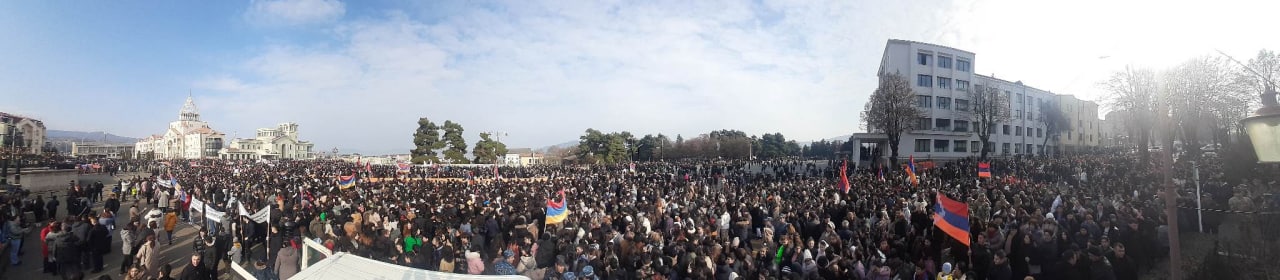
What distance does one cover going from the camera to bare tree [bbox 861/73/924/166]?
40.0 m

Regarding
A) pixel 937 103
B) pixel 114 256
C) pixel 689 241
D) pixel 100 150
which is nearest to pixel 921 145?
pixel 937 103

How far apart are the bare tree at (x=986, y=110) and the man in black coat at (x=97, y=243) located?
46823 millimetres

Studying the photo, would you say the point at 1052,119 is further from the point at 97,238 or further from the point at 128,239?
the point at 97,238

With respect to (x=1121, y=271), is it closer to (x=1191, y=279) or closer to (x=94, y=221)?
(x=1191, y=279)

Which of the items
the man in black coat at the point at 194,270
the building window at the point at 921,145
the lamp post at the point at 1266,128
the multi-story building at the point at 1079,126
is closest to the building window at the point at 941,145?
the building window at the point at 921,145

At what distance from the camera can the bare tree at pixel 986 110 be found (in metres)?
42.9

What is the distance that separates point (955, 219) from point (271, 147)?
133m

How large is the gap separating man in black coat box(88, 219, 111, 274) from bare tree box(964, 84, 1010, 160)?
4682cm

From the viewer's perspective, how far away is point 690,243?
342 inches

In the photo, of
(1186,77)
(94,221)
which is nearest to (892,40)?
(1186,77)

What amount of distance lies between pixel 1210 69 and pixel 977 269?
29745 millimetres

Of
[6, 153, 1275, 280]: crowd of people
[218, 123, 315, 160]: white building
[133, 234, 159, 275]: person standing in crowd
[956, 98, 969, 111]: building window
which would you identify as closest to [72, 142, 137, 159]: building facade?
[218, 123, 315, 160]: white building

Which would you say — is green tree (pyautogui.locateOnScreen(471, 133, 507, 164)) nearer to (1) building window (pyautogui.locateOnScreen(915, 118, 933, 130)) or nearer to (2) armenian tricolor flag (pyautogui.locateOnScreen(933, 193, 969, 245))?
(1) building window (pyautogui.locateOnScreen(915, 118, 933, 130))

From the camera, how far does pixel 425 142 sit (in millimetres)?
50875
